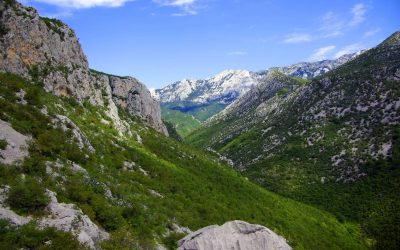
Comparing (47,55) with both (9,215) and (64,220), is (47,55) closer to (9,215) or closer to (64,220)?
(64,220)

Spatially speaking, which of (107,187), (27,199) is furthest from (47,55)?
(27,199)

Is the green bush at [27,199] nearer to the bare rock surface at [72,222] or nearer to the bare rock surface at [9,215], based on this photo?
the bare rock surface at [9,215]

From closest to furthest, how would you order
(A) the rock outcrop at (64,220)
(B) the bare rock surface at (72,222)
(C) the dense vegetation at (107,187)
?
(A) the rock outcrop at (64,220)
(B) the bare rock surface at (72,222)
(C) the dense vegetation at (107,187)

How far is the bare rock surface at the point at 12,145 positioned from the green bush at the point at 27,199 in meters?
4.17

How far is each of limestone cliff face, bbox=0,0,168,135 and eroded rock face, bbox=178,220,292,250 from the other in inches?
1491

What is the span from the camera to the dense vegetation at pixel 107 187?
23.8m

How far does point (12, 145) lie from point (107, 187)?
8.65 meters

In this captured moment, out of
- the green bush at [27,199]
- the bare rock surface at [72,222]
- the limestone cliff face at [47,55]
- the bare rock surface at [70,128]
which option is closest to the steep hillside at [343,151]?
the limestone cliff face at [47,55]

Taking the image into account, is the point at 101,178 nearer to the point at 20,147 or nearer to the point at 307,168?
the point at 20,147

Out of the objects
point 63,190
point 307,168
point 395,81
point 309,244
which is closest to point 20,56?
point 63,190

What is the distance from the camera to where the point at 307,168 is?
13400cm

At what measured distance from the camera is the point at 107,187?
3300 centimetres

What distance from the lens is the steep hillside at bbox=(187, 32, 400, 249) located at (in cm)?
11000

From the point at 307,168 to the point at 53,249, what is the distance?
12399cm
